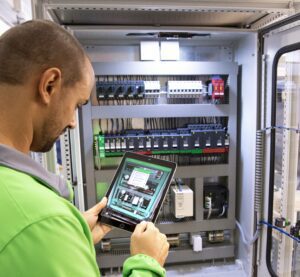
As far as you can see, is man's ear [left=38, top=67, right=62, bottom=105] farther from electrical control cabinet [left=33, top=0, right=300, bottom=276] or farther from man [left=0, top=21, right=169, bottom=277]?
electrical control cabinet [left=33, top=0, right=300, bottom=276]

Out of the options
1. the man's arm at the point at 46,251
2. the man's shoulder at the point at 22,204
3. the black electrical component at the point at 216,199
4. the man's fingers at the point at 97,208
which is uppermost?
the man's shoulder at the point at 22,204

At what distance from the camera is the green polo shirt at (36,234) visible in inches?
17.0

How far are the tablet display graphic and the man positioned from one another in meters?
0.46

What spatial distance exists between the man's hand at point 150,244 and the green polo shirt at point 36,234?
1.08 ft

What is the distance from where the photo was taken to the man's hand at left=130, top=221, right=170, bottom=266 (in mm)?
822

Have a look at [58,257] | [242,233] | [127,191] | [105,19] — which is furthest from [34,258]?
[242,233]

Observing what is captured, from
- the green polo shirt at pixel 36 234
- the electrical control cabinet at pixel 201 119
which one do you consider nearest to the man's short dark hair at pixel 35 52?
the green polo shirt at pixel 36 234

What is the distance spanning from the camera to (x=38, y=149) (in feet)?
2.15

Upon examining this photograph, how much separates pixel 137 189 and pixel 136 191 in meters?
0.01

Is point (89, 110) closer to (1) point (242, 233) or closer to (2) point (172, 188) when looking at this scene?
(2) point (172, 188)

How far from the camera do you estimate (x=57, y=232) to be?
463mm

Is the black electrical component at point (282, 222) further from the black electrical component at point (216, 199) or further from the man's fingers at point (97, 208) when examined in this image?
the man's fingers at point (97, 208)

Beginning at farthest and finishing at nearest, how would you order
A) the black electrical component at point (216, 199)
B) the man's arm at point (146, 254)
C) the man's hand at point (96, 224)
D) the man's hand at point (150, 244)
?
the black electrical component at point (216, 199), the man's hand at point (96, 224), the man's hand at point (150, 244), the man's arm at point (146, 254)

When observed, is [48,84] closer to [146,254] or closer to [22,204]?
[22,204]
